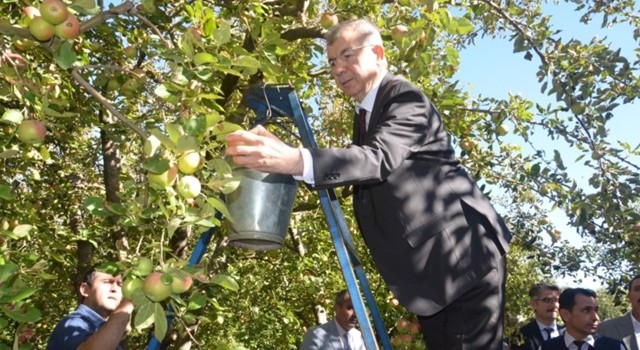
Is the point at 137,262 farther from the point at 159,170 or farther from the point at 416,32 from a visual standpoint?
the point at 416,32

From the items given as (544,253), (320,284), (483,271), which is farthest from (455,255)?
(320,284)

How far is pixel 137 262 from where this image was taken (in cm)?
182

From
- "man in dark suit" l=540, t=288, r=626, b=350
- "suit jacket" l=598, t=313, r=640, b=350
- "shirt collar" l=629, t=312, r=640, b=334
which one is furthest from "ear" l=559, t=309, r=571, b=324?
"shirt collar" l=629, t=312, r=640, b=334

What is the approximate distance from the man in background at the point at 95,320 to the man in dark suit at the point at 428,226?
113cm

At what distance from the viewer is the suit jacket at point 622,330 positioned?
216 inches

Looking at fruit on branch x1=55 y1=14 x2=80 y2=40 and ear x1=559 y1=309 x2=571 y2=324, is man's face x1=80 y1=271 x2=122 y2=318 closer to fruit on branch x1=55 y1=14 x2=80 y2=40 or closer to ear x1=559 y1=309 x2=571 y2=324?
fruit on branch x1=55 y1=14 x2=80 y2=40

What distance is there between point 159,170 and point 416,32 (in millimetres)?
1130

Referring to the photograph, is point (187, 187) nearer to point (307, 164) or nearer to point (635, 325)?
point (307, 164)

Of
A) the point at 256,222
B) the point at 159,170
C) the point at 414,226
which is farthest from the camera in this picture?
the point at 256,222

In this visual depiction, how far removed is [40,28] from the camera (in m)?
2.08

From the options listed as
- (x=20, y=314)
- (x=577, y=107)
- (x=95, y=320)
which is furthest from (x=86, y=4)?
(x=577, y=107)

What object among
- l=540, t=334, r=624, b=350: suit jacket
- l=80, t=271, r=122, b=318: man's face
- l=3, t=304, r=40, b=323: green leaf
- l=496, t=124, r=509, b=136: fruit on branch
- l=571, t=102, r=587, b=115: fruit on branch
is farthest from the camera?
l=540, t=334, r=624, b=350: suit jacket

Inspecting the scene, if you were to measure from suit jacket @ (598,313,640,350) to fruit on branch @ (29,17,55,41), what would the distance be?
202 inches

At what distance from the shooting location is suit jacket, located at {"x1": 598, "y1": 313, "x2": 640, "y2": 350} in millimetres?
5492
